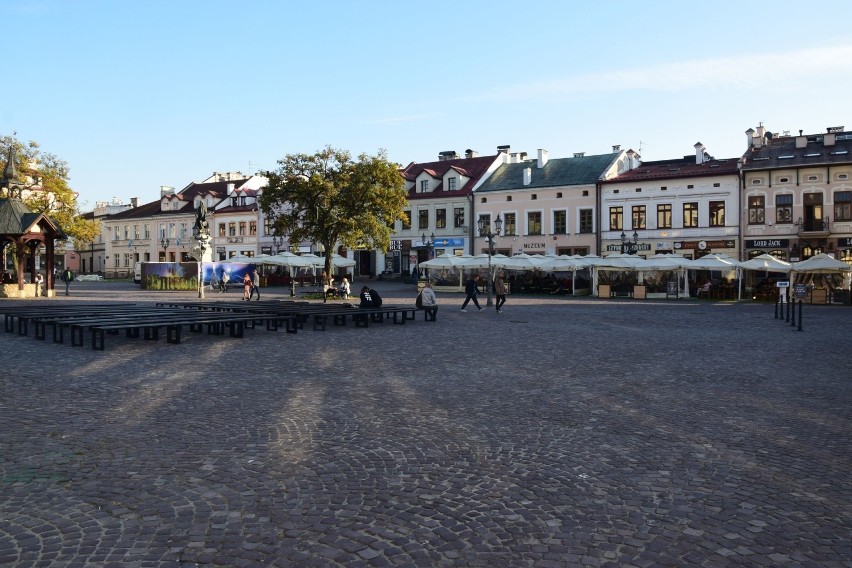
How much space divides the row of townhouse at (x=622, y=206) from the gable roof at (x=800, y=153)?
75mm

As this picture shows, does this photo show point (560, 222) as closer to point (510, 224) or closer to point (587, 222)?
point (587, 222)

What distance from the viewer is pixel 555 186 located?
171ft

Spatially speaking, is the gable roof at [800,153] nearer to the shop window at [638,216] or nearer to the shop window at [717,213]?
the shop window at [717,213]

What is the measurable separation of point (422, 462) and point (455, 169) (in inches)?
2048

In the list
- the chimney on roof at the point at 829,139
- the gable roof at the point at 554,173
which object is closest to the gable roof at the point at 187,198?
the gable roof at the point at 554,173

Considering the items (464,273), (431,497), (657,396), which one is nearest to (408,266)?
(464,273)

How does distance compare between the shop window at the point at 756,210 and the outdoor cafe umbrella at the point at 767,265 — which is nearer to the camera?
the outdoor cafe umbrella at the point at 767,265

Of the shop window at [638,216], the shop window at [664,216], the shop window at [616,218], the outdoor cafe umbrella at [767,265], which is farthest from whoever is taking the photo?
the shop window at [616,218]

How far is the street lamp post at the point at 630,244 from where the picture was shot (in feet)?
153

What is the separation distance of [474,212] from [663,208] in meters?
14.5

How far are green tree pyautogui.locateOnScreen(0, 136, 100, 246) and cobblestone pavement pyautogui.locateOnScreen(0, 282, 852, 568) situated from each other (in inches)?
1350

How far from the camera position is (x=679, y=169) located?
4866cm

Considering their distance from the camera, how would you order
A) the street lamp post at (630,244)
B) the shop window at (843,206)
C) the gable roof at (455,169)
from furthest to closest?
the gable roof at (455,169)
the street lamp post at (630,244)
the shop window at (843,206)

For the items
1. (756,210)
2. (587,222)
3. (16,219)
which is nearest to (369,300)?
(16,219)
